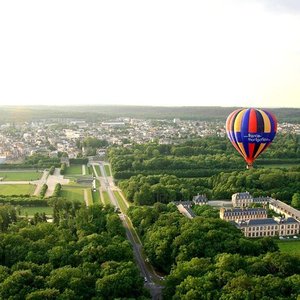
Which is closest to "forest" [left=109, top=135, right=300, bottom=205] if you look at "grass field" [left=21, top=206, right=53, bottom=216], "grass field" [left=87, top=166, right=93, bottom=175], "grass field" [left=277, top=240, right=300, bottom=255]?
"grass field" [left=87, top=166, right=93, bottom=175]

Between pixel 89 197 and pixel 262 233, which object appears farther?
pixel 89 197

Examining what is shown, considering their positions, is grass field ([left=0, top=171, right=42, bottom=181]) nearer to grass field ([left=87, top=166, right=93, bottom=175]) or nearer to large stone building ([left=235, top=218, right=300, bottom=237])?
grass field ([left=87, top=166, right=93, bottom=175])

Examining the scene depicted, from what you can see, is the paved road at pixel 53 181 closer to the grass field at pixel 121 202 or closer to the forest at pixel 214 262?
the grass field at pixel 121 202

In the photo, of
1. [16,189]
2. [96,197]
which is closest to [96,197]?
[96,197]

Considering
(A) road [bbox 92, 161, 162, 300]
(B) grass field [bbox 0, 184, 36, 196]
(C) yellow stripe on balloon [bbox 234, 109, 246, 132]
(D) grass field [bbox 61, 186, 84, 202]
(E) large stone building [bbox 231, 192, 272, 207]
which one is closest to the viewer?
(A) road [bbox 92, 161, 162, 300]

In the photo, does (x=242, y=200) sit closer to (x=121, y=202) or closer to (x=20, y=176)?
(x=121, y=202)

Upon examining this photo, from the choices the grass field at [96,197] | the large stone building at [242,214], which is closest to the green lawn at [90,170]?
the grass field at [96,197]

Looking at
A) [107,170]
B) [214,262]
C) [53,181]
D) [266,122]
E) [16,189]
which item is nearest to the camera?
[214,262]
